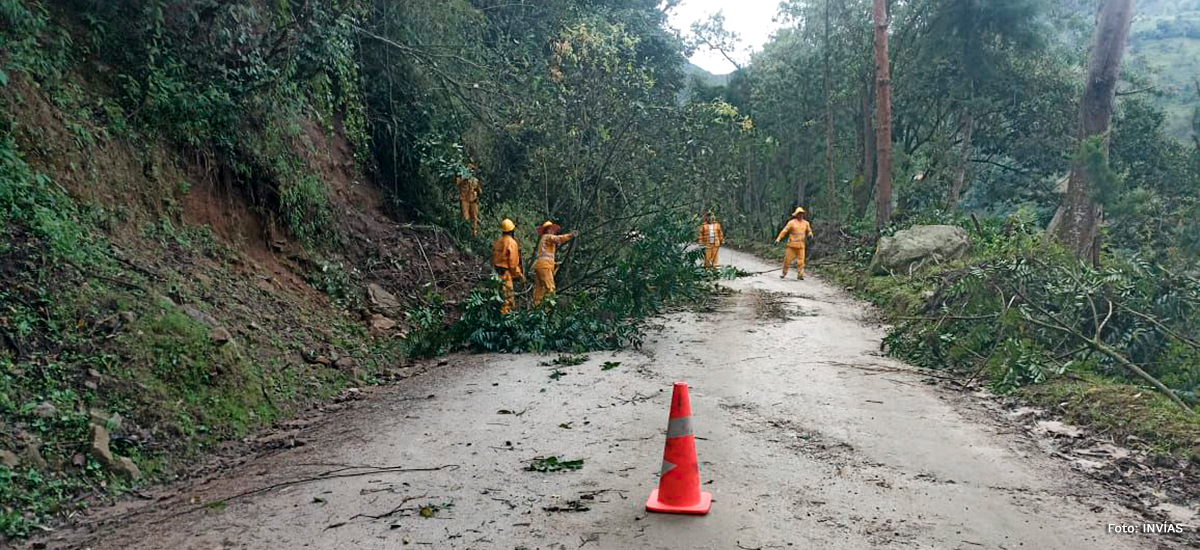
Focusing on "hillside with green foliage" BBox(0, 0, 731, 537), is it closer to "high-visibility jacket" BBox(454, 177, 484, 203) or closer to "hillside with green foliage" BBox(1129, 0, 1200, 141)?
"high-visibility jacket" BBox(454, 177, 484, 203)

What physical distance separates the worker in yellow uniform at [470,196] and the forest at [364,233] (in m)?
0.24

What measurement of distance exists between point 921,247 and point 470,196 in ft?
30.8

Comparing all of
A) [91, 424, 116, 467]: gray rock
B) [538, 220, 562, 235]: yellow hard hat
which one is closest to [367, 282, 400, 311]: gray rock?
[538, 220, 562, 235]: yellow hard hat

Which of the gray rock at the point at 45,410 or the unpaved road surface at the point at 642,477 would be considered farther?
the gray rock at the point at 45,410

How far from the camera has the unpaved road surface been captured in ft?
13.2

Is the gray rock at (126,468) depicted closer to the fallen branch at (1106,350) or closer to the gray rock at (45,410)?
the gray rock at (45,410)

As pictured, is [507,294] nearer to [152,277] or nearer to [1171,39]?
[152,277]

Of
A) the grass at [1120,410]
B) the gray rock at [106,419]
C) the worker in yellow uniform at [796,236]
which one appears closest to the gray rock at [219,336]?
the gray rock at [106,419]

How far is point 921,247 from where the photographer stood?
16.4m

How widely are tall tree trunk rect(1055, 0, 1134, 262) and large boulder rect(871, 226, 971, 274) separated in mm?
2832

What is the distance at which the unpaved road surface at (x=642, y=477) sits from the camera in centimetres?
404

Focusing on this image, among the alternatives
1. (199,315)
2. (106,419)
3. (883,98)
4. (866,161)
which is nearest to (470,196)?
(199,315)

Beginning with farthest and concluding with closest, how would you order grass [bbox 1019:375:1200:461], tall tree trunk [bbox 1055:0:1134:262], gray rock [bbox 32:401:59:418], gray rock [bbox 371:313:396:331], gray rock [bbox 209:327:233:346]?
tall tree trunk [bbox 1055:0:1134:262] → gray rock [bbox 371:313:396:331] → gray rock [bbox 209:327:233:346] → grass [bbox 1019:375:1200:461] → gray rock [bbox 32:401:59:418]

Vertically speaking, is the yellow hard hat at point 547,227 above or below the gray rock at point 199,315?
above
